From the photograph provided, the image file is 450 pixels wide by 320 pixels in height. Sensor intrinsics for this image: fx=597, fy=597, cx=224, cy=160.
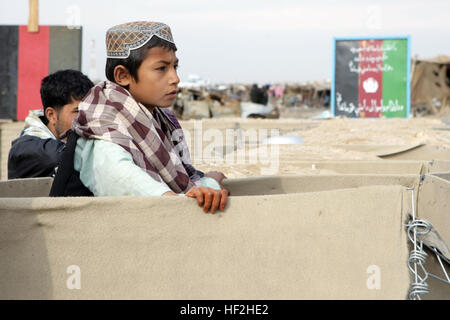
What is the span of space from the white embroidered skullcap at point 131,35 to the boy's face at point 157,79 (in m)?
0.05

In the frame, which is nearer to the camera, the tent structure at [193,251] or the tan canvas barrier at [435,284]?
the tent structure at [193,251]

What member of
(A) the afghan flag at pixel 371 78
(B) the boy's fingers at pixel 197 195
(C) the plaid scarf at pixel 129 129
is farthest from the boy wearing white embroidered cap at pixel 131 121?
(A) the afghan flag at pixel 371 78

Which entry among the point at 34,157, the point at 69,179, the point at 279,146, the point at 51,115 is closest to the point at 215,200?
the point at 69,179

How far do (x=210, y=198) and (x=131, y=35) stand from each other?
2.48 ft

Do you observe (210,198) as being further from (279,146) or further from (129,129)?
(279,146)

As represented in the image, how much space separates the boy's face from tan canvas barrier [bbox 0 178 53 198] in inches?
21.5

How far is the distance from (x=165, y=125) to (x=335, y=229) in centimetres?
92

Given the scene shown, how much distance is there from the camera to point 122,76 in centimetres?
202

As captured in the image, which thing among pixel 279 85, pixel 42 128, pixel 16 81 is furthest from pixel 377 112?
pixel 279 85

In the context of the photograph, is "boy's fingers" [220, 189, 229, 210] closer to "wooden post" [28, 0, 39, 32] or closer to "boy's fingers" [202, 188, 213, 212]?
"boy's fingers" [202, 188, 213, 212]

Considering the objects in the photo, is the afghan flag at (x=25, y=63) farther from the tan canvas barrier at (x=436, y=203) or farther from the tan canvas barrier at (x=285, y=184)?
the tan canvas barrier at (x=436, y=203)

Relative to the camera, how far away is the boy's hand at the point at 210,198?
1472mm

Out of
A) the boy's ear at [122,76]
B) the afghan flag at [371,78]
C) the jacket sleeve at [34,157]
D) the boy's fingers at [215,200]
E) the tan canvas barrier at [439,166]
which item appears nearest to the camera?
the boy's fingers at [215,200]

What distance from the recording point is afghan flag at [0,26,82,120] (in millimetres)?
6793
